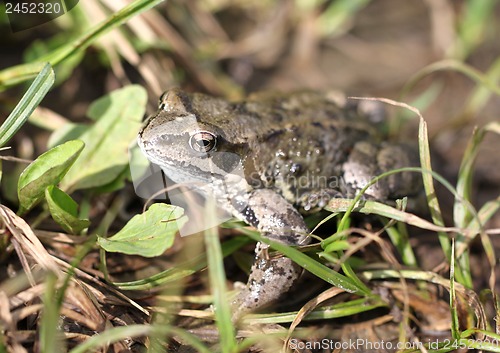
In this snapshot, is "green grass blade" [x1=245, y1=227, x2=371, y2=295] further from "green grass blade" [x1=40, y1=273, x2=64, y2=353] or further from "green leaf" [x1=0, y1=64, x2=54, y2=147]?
"green leaf" [x1=0, y1=64, x2=54, y2=147]

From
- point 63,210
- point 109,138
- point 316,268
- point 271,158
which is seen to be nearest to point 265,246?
point 316,268

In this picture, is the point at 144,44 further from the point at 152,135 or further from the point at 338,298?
the point at 338,298

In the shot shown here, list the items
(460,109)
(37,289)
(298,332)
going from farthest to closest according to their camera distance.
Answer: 1. (460,109)
2. (298,332)
3. (37,289)

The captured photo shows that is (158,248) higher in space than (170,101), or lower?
lower

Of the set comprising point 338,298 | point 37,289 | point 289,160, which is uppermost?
point 37,289

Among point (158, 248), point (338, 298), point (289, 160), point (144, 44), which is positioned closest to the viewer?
point (158, 248)

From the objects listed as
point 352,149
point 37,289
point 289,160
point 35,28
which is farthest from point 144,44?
point 37,289
